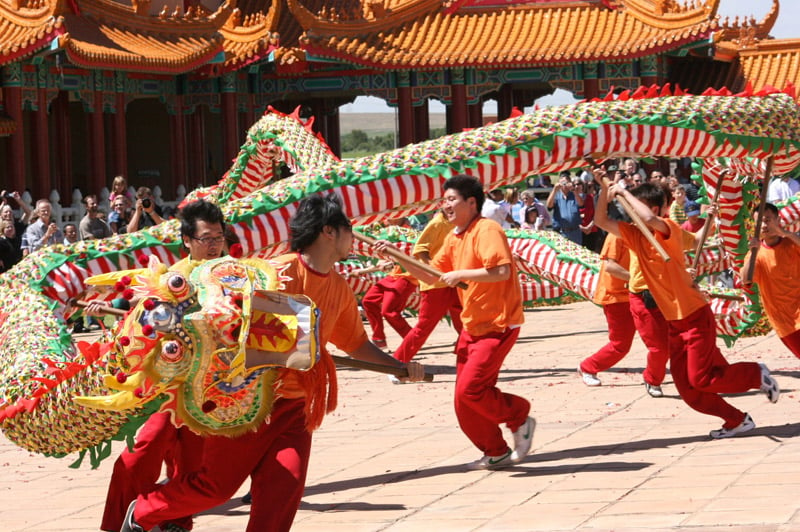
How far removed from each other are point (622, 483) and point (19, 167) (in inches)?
636

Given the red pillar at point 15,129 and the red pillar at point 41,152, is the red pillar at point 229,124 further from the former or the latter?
the red pillar at point 15,129

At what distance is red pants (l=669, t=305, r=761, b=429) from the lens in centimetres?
778

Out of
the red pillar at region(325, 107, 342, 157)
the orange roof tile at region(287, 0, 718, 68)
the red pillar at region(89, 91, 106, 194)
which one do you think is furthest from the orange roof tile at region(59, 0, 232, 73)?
the red pillar at region(325, 107, 342, 157)

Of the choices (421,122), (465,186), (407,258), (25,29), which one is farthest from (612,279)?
(421,122)

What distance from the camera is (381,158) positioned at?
28.6 ft

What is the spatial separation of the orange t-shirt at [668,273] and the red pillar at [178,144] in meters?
18.5

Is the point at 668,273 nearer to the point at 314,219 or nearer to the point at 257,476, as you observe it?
the point at 314,219

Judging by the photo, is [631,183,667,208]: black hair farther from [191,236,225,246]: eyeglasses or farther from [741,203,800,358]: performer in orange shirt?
[191,236,225,246]: eyeglasses

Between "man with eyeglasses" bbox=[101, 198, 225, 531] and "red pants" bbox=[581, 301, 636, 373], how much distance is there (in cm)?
448

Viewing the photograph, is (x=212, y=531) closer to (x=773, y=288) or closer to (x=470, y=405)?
(x=470, y=405)

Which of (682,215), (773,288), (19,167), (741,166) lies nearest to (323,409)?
(773,288)

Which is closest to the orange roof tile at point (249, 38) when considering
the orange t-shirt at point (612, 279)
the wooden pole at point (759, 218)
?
the orange t-shirt at point (612, 279)

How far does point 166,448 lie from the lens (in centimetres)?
609

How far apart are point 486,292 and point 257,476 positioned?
8.10ft
